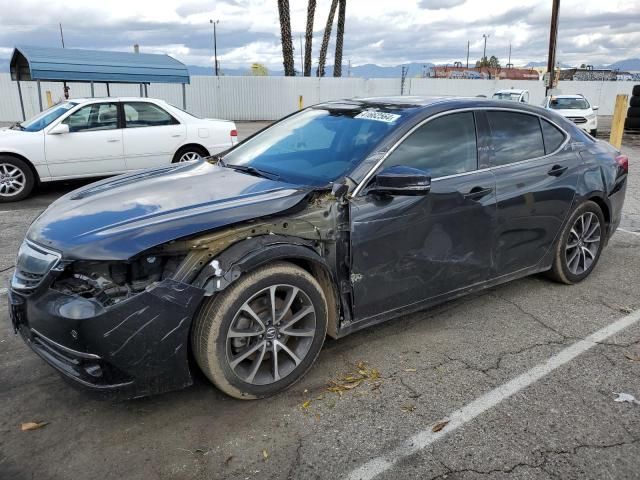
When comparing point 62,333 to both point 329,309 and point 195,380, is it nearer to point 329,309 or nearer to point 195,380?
point 195,380

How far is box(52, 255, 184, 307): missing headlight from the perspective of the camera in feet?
8.64

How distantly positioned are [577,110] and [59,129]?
16.5 metres

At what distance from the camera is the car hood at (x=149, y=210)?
266 cm

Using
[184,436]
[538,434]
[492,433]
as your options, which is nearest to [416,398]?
[492,433]

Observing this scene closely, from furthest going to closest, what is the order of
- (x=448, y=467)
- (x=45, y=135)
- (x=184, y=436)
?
(x=45, y=135) < (x=184, y=436) < (x=448, y=467)

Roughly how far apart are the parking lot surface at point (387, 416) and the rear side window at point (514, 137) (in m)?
1.26

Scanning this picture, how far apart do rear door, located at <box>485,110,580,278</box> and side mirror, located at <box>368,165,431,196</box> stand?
3.07 ft

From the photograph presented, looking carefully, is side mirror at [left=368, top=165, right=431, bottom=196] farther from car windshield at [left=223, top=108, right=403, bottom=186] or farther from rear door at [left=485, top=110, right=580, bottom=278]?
rear door at [left=485, top=110, right=580, bottom=278]

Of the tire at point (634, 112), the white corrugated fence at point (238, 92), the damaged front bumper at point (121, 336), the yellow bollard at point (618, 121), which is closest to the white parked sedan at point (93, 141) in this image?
the damaged front bumper at point (121, 336)

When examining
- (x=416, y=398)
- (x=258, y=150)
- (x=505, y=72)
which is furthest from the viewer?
(x=505, y=72)

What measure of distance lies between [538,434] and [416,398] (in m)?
0.65

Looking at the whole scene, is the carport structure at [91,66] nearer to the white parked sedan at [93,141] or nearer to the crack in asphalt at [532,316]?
the white parked sedan at [93,141]

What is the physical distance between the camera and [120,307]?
2543 millimetres

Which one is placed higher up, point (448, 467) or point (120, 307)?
point (120, 307)
